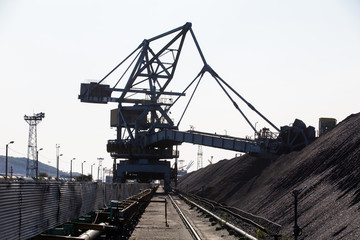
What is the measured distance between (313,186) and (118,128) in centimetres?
4954

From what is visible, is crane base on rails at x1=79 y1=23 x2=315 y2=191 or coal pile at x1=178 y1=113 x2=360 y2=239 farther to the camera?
crane base on rails at x1=79 y1=23 x2=315 y2=191

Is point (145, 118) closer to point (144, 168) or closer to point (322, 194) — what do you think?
point (144, 168)

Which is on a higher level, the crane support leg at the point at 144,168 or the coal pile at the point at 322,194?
the crane support leg at the point at 144,168

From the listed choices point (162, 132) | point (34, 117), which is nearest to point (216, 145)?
point (162, 132)

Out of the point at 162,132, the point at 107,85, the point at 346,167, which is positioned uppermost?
the point at 107,85

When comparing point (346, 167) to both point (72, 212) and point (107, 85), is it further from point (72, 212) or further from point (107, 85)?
point (107, 85)

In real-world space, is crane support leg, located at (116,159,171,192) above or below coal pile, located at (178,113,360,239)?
above

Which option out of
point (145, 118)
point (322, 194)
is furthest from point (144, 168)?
point (322, 194)

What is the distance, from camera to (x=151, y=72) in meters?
69.8

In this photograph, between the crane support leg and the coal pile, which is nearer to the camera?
the coal pile

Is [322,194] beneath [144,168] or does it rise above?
beneath

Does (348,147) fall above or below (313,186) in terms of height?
above

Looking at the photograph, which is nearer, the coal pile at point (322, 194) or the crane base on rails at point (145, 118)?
the coal pile at point (322, 194)

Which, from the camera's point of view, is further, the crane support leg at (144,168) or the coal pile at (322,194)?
the crane support leg at (144,168)
